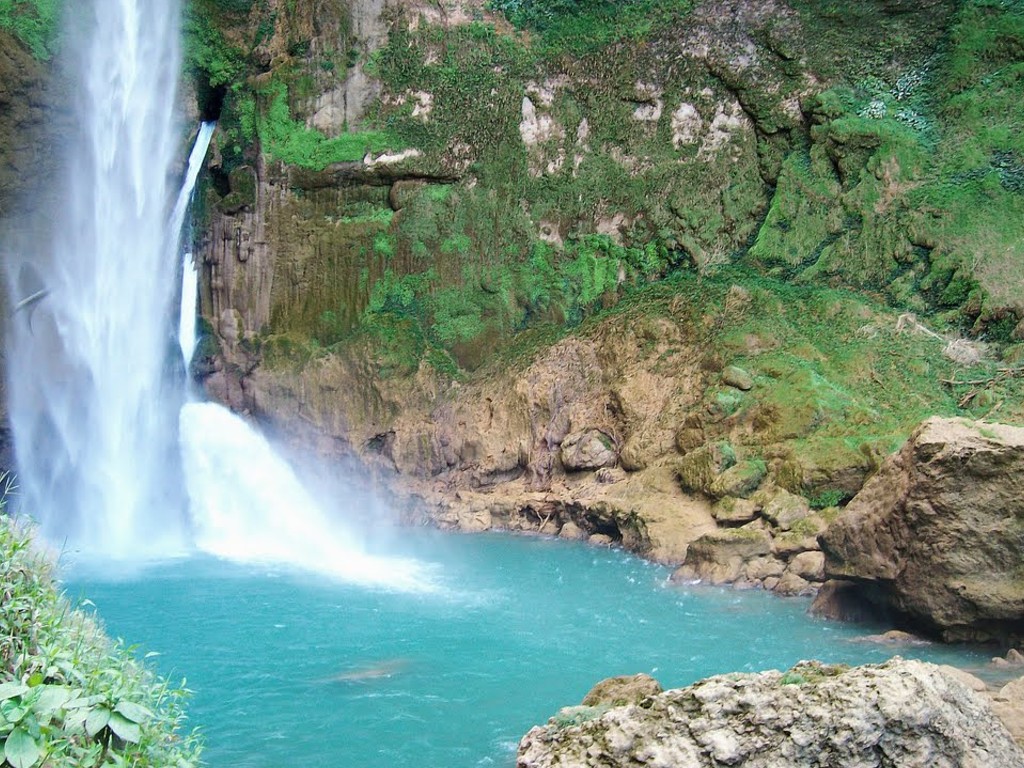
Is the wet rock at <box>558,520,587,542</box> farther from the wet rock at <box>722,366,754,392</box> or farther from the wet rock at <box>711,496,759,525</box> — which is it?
the wet rock at <box>722,366,754,392</box>

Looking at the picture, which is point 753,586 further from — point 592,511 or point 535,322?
point 535,322

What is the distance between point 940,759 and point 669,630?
831 cm

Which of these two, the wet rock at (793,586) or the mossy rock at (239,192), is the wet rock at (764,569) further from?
the mossy rock at (239,192)

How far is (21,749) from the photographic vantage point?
5.00m

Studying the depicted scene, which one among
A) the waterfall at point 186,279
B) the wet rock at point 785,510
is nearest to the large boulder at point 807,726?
the wet rock at point 785,510

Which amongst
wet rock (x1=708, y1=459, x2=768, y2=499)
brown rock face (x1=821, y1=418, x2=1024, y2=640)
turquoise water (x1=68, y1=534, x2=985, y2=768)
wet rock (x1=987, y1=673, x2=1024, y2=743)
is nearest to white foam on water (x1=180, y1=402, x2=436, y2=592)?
turquoise water (x1=68, y1=534, x2=985, y2=768)

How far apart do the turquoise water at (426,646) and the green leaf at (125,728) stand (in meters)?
3.75

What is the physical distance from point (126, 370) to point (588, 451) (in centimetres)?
1108

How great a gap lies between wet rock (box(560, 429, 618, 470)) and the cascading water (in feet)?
17.5

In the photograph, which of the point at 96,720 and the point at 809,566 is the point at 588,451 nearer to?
the point at 809,566

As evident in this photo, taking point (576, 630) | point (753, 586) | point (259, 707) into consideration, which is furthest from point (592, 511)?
point (259, 707)

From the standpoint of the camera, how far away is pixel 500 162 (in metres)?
26.6

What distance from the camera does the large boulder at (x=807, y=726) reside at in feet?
18.1

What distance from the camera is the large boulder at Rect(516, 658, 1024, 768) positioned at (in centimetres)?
553
